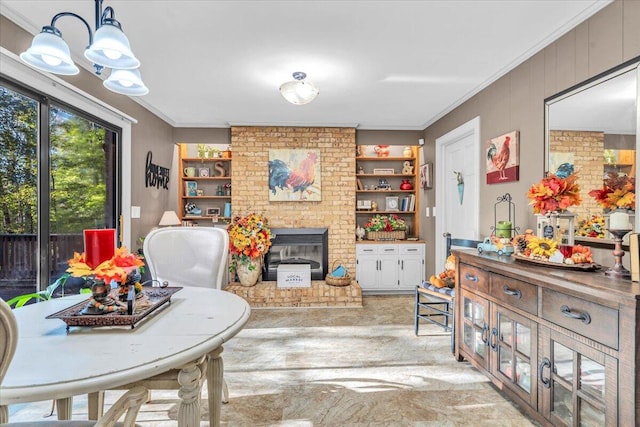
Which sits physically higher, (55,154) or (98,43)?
(98,43)

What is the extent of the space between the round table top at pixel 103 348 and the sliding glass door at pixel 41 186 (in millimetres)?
1195

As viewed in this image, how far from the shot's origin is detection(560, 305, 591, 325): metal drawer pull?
4.54ft

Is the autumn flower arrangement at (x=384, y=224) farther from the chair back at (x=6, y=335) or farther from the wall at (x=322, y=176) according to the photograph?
the chair back at (x=6, y=335)

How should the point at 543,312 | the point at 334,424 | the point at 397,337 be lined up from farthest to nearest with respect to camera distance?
the point at 397,337 < the point at 334,424 < the point at 543,312

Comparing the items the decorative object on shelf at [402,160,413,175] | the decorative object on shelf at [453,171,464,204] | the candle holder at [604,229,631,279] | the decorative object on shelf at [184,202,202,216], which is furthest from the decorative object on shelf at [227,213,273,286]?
the candle holder at [604,229,631,279]

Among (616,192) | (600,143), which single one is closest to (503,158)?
(600,143)

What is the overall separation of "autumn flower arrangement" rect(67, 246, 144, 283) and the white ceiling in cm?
161

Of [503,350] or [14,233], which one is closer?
[503,350]

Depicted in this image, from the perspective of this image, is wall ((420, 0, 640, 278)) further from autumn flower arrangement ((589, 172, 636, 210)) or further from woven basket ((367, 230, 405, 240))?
woven basket ((367, 230, 405, 240))

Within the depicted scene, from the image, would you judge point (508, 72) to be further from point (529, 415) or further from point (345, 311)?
point (345, 311)

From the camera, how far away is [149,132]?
3986 mm

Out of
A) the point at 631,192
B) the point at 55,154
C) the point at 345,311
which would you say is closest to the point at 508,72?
the point at 631,192

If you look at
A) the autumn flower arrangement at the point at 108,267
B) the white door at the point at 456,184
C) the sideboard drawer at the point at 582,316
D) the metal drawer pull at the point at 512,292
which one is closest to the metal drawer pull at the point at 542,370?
the sideboard drawer at the point at 582,316

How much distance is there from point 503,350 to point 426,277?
2647 mm
